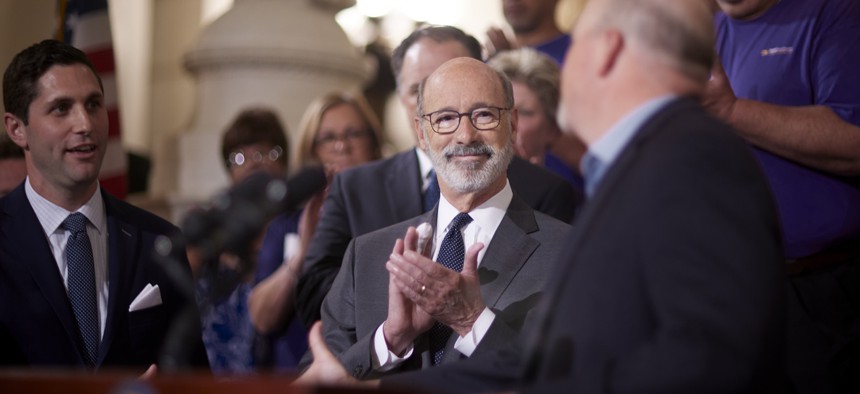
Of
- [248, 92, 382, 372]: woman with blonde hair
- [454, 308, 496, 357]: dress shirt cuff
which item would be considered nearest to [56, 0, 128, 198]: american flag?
[248, 92, 382, 372]: woman with blonde hair

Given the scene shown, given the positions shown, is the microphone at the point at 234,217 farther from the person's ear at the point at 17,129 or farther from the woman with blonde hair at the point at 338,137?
the woman with blonde hair at the point at 338,137

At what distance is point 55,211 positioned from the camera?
3330 mm

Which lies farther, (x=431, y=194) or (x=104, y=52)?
(x=104, y=52)

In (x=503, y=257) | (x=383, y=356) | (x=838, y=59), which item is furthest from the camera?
(x=838, y=59)

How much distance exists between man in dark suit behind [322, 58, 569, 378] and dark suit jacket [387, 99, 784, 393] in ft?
2.39

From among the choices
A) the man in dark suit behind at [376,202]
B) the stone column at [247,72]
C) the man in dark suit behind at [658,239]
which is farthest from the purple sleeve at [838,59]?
the stone column at [247,72]

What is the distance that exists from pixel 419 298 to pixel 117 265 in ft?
3.37

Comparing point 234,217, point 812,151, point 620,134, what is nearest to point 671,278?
point 620,134

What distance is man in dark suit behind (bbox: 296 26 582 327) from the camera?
367 centimetres

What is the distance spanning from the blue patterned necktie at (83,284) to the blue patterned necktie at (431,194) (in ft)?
3.42

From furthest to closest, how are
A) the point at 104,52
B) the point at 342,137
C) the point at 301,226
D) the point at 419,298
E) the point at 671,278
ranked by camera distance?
the point at 104,52, the point at 342,137, the point at 301,226, the point at 419,298, the point at 671,278

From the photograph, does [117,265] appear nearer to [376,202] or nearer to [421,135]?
[376,202]

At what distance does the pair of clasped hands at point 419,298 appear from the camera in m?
2.76

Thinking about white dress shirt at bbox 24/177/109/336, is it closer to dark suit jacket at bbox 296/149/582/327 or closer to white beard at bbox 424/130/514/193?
dark suit jacket at bbox 296/149/582/327
